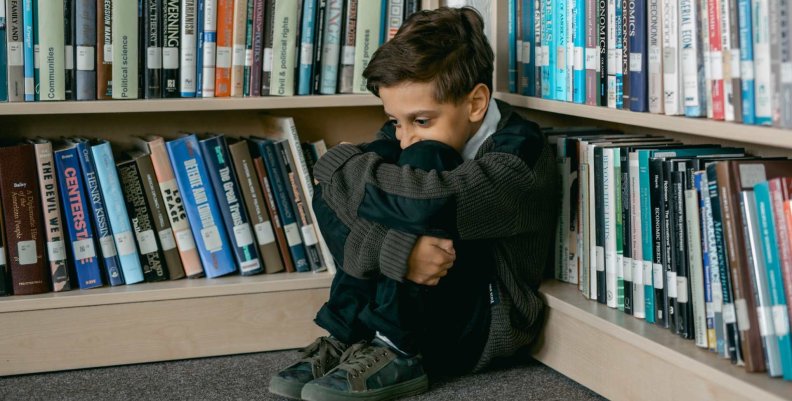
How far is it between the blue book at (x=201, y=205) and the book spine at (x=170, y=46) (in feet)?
0.35

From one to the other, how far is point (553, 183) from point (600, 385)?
348 millimetres

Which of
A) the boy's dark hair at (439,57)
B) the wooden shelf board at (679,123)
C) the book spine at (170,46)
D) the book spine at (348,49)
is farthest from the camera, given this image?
the book spine at (348,49)

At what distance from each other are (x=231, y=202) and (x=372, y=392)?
52 cm

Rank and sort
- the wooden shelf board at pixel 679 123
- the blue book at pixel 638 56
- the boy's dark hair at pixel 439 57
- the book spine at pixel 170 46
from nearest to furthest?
the wooden shelf board at pixel 679 123
the blue book at pixel 638 56
the boy's dark hair at pixel 439 57
the book spine at pixel 170 46

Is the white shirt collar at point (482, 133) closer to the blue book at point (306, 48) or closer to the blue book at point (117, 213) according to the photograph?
the blue book at point (306, 48)

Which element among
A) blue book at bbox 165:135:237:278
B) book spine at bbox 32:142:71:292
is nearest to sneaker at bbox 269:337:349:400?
blue book at bbox 165:135:237:278

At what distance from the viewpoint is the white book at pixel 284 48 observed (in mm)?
1830

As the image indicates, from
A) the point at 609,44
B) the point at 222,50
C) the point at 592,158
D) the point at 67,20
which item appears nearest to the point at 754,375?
the point at 592,158

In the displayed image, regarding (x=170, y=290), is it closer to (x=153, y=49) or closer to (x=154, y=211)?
(x=154, y=211)

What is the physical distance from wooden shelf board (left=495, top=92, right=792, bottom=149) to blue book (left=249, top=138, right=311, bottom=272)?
1.55 ft

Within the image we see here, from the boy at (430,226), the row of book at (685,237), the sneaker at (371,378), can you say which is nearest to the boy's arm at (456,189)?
the boy at (430,226)

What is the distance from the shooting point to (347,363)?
61.3 inches

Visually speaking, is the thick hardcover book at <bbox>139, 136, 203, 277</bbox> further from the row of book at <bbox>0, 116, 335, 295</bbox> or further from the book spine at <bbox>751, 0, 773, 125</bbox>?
the book spine at <bbox>751, 0, 773, 125</bbox>

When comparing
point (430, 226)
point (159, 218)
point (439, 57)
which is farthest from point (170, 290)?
point (439, 57)
